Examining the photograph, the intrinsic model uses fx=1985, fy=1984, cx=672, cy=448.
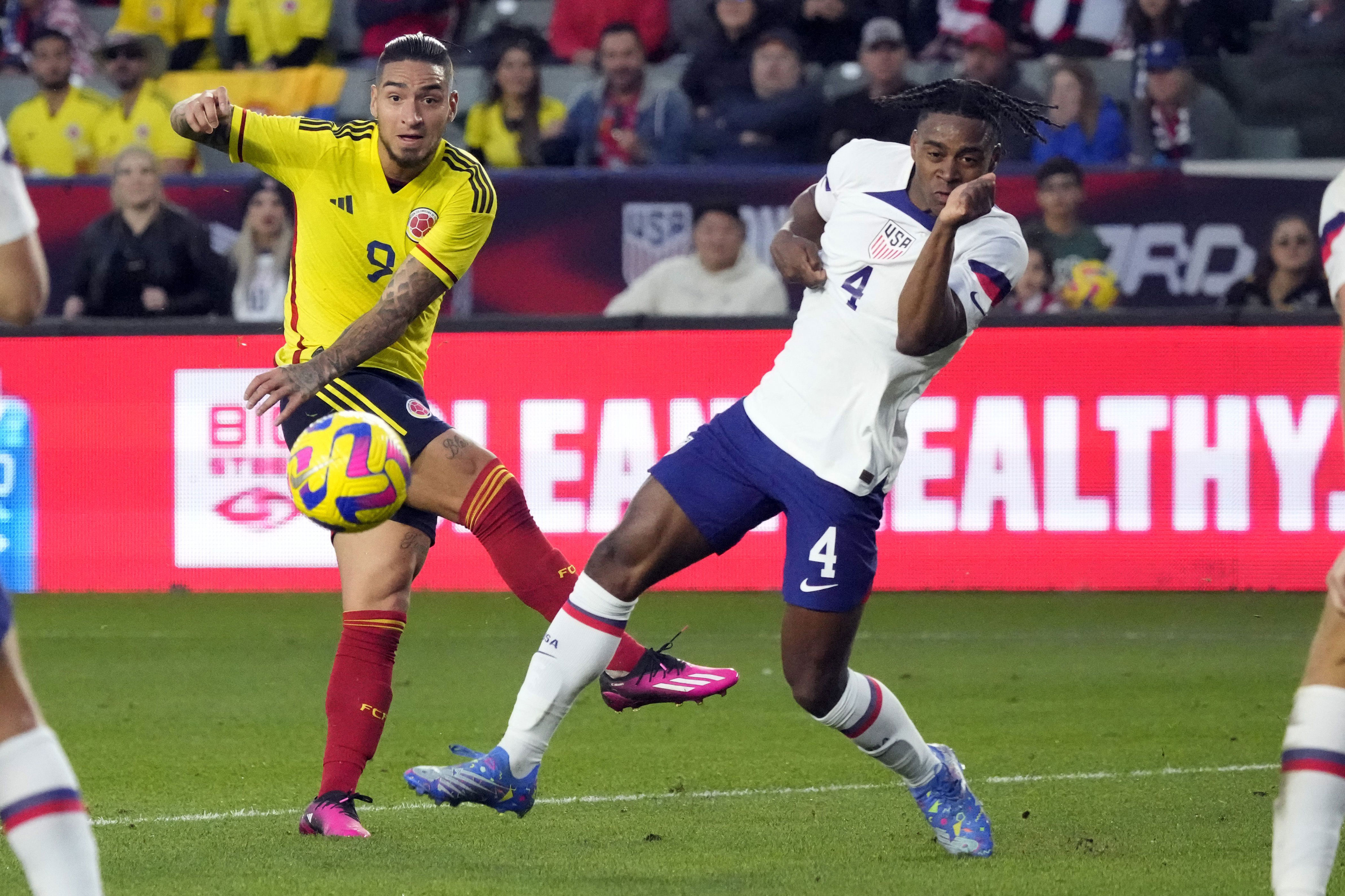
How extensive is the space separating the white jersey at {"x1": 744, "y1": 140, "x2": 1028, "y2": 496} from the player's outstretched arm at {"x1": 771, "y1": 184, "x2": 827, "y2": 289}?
2.1 inches

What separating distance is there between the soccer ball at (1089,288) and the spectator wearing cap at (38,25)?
24.2 feet

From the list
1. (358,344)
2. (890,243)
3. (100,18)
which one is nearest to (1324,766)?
(890,243)

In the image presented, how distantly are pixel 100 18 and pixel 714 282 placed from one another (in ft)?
20.8

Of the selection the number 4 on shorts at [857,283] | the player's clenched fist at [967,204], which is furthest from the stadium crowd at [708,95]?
the player's clenched fist at [967,204]

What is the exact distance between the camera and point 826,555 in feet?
16.2

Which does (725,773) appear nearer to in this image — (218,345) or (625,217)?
(218,345)

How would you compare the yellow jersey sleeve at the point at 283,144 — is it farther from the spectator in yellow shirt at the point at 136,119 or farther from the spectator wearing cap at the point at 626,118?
the spectator in yellow shirt at the point at 136,119

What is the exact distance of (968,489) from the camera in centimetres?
1025

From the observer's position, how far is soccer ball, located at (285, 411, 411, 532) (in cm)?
489

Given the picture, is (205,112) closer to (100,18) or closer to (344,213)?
(344,213)

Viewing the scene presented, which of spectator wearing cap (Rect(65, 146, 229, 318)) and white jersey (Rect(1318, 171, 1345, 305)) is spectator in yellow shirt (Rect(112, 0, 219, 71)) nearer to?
spectator wearing cap (Rect(65, 146, 229, 318))

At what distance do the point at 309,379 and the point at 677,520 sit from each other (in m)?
1.08

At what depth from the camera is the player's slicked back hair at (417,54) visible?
5.50 meters

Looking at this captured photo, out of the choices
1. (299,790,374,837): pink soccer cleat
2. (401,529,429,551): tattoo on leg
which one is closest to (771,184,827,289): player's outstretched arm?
(401,529,429,551): tattoo on leg
